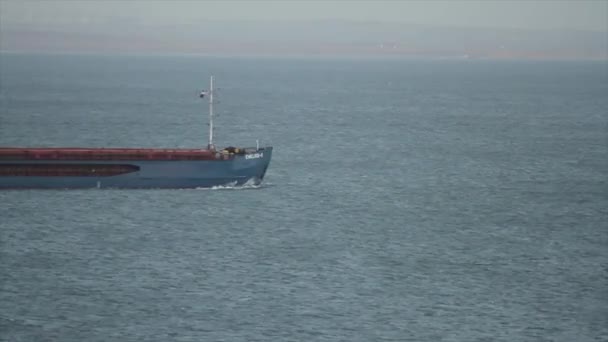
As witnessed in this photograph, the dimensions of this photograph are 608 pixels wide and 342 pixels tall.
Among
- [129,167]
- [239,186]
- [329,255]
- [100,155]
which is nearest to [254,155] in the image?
[239,186]

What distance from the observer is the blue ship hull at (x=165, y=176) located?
85500 millimetres

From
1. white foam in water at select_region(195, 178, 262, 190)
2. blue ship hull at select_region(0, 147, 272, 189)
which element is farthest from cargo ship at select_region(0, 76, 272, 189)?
white foam in water at select_region(195, 178, 262, 190)

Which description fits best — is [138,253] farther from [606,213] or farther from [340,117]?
[340,117]

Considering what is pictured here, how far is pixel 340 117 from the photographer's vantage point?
185125 millimetres

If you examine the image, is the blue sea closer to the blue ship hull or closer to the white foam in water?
the white foam in water

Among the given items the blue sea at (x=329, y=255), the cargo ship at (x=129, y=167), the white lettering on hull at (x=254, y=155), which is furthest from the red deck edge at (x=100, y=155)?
the blue sea at (x=329, y=255)

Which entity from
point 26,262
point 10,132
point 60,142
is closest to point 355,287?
point 26,262

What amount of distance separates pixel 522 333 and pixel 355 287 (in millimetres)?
10670

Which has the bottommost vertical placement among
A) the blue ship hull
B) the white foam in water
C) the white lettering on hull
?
the white foam in water

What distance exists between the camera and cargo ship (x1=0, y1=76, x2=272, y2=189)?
277 feet

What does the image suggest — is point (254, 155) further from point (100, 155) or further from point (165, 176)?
point (100, 155)

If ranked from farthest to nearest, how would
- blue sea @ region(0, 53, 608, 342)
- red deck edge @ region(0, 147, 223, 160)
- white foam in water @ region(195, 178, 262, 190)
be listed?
white foam in water @ region(195, 178, 262, 190) → red deck edge @ region(0, 147, 223, 160) → blue sea @ region(0, 53, 608, 342)

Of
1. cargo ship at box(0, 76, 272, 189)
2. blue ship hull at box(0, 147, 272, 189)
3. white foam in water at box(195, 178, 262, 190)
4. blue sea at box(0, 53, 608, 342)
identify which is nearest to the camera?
blue sea at box(0, 53, 608, 342)

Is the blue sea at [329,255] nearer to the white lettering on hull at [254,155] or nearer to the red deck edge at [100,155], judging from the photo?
the red deck edge at [100,155]
